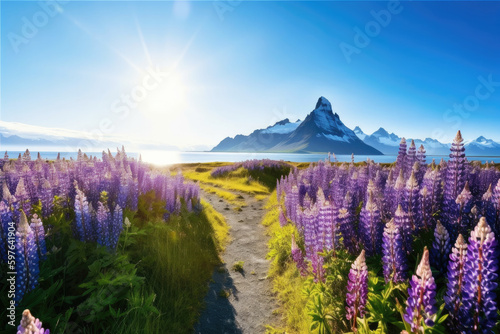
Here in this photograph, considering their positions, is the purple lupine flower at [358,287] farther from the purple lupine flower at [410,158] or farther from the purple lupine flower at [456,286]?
the purple lupine flower at [410,158]

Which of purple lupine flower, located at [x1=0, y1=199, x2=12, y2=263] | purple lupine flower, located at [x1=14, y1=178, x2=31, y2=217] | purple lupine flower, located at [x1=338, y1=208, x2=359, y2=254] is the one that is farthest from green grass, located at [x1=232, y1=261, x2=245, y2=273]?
purple lupine flower, located at [x1=0, y1=199, x2=12, y2=263]

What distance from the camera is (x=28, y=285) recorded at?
310 centimetres

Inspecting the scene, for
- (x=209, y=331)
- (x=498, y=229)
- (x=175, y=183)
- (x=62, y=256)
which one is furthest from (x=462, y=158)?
(x=175, y=183)

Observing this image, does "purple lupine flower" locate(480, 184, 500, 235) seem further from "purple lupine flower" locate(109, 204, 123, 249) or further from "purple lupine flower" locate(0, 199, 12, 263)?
→ "purple lupine flower" locate(0, 199, 12, 263)

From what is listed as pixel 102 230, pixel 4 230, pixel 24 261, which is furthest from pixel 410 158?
pixel 4 230

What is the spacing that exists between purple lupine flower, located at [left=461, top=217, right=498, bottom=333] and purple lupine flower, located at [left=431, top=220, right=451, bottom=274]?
2.05 feet

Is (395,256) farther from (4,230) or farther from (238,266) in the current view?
(238,266)

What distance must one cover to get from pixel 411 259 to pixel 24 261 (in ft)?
17.3

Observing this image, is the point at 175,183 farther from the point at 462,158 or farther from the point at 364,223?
the point at 462,158

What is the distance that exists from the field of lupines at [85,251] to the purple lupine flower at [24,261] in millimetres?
10

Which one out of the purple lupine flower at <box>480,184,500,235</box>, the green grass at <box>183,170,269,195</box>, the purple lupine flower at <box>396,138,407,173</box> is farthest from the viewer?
the green grass at <box>183,170,269,195</box>

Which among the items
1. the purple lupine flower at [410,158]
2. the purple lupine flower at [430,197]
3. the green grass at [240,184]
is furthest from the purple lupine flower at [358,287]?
the green grass at [240,184]

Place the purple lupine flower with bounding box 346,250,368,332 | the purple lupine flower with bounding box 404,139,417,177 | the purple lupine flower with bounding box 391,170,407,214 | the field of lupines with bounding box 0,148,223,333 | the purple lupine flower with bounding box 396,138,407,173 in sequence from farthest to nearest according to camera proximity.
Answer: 1. the purple lupine flower with bounding box 396,138,407,173
2. the purple lupine flower with bounding box 404,139,417,177
3. the purple lupine flower with bounding box 391,170,407,214
4. the field of lupines with bounding box 0,148,223,333
5. the purple lupine flower with bounding box 346,250,368,332

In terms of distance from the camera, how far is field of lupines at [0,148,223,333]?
3137 millimetres
